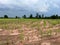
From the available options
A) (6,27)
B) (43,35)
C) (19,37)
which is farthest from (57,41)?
(6,27)

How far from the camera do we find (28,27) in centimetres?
1419

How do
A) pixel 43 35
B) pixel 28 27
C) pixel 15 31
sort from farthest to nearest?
pixel 28 27, pixel 15 31, pixel 43 35

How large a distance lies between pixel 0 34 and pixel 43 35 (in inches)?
112

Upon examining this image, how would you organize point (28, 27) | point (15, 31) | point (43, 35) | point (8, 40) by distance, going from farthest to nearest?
point (28, 27)
point (15, 31)
point (43, 35)
point (8, 40)

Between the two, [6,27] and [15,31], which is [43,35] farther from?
[6,27]

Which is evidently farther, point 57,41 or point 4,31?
point 4,31

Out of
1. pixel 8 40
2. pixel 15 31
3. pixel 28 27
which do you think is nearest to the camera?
pixel 8 40

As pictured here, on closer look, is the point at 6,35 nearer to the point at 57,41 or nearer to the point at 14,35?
the point at 14,35

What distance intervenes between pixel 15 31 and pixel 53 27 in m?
3.10

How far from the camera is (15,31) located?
520 inches

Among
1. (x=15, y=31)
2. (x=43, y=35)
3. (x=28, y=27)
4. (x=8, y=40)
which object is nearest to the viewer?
(x=8, y=40)

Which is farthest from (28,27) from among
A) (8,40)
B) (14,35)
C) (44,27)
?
(8,40)

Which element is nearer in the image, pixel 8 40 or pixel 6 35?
pixel 8 40

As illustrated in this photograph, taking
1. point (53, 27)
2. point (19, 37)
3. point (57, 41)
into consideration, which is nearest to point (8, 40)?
point (19, 37)
